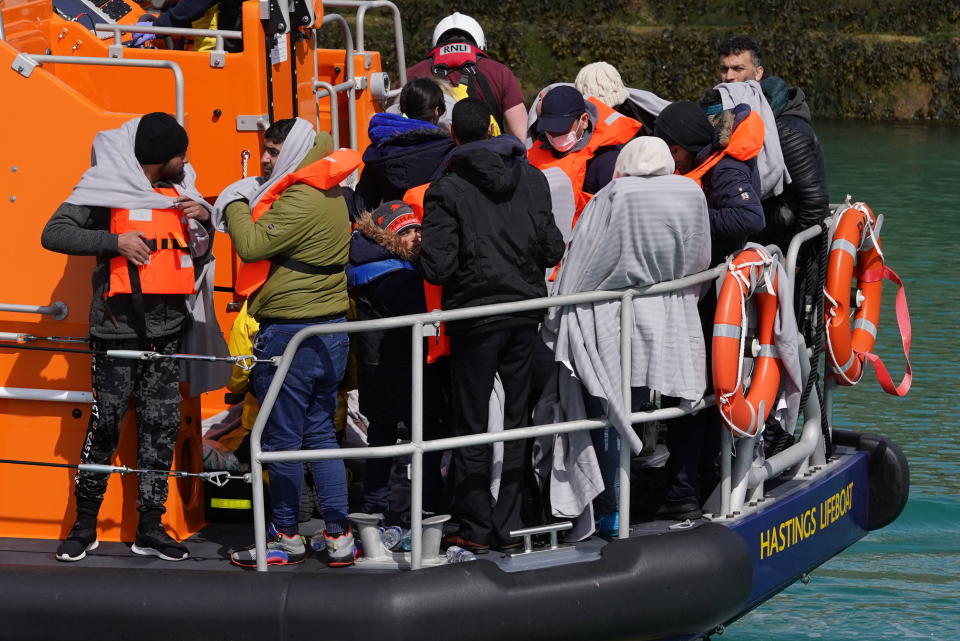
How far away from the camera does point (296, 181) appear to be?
4.55 metres

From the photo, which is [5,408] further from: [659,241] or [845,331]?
[845,331]

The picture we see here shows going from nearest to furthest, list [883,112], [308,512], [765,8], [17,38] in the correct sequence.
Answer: [308,512]
[17,38]
[883,112]
[765,8]

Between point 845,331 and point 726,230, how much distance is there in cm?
81

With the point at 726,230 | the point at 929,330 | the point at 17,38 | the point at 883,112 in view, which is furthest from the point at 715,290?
the point at 883,112

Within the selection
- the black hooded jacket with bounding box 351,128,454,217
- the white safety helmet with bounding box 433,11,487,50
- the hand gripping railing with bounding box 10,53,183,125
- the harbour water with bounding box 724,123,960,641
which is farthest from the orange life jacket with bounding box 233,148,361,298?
the harbour water with bounding box 724,123,960,641

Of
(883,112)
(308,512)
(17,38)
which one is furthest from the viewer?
(883,112)

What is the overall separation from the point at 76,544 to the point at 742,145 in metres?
2.81

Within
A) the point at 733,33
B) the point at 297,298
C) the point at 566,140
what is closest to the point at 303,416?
the point at 297,298

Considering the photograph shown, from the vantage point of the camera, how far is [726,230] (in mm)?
5023

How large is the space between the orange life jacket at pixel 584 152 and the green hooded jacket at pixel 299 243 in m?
1.10

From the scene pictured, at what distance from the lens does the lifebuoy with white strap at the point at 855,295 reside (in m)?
5.48

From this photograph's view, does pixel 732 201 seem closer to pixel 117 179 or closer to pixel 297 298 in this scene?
pixel 297 298

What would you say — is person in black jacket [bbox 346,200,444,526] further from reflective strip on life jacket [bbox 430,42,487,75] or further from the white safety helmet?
the white safety helmet

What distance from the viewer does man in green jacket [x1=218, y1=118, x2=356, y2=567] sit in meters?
4.52
